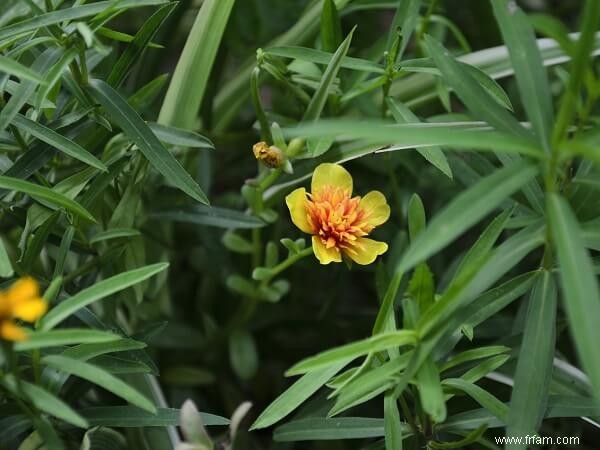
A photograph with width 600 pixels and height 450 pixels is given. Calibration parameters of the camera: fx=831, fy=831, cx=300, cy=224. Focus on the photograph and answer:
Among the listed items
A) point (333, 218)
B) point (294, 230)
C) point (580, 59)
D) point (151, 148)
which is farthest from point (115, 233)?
point (580, 59)

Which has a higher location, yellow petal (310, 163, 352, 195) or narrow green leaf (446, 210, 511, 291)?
A: yellow petal (310, 163, 352, 195)

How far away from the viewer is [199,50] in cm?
79

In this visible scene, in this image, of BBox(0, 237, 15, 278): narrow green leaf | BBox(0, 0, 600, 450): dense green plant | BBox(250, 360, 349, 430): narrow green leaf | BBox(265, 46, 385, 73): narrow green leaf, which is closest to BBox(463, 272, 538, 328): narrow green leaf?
BBox(0, 0, 600, 450): dense green plant

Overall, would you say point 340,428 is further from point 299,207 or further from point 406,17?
point 406,17

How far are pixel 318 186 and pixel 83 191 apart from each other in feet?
0.72

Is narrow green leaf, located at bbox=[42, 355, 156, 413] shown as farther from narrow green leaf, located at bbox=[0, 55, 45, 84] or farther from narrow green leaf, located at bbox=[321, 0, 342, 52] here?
narrow green leaf, located at bbox=[321, 0, 342, 52]

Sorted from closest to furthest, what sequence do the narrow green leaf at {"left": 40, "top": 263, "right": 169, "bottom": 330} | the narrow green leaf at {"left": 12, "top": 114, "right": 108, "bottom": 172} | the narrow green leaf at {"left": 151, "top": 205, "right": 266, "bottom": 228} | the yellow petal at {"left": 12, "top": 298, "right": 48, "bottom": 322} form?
the yellow petal at {"left": 12, "top": 298, "right": 48, "bottom": 322}
the narrow green leaf at {"left": 40, "top": 263, "right": 169, "bottom": 330}
the narrow green leaf at {"left": 12, "top": 114, "right": 108, "bottom": 172}
the narrow green leaf at {"left": 151, "top": 205, "right": 266, "bottom": 228}

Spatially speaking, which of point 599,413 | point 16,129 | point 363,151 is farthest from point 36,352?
point 599,413

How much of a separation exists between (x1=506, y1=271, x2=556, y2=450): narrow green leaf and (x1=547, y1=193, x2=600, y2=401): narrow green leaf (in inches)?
3.9

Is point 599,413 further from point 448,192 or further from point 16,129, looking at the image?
point 16,129

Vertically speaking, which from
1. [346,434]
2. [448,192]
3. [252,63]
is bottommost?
[346,434]

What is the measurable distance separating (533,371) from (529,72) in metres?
0.20

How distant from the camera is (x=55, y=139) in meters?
0.64

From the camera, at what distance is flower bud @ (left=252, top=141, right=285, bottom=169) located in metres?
0.69
